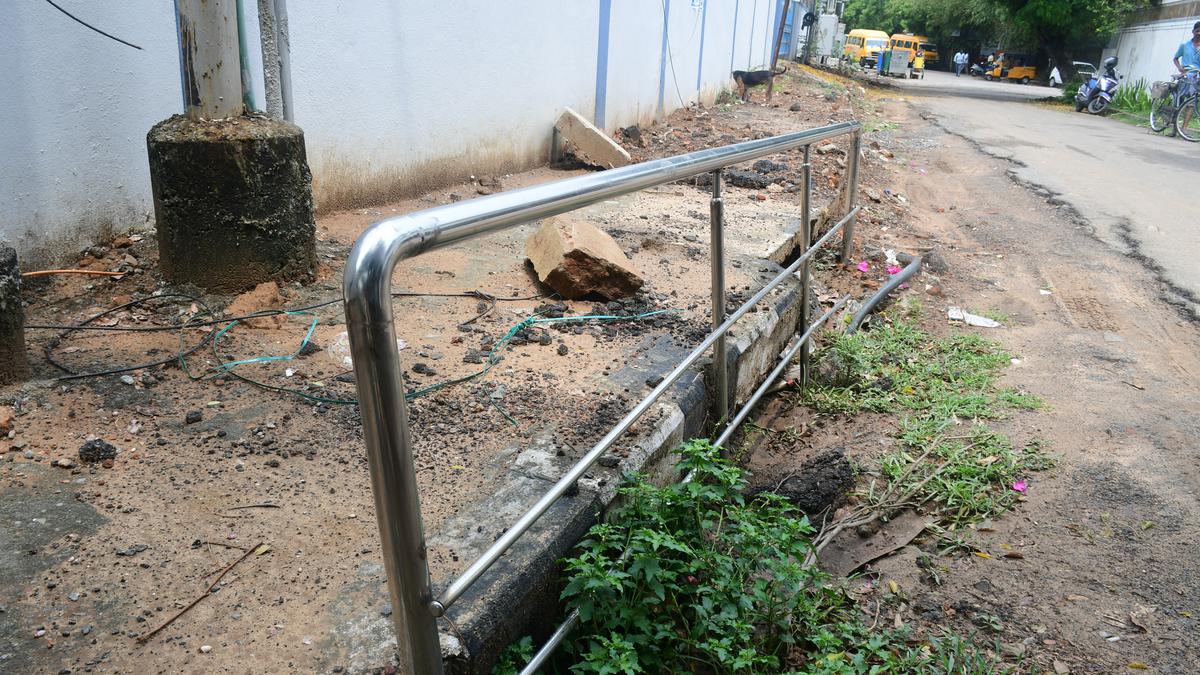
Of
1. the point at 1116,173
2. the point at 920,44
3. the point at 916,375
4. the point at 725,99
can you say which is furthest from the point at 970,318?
the point at 920,44

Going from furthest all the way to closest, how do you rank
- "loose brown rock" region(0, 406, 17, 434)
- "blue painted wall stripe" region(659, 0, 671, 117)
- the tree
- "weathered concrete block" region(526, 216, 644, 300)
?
1. the tree
2. "blue painted wall stripe" region(659, 0, 671, 117)
3. "weathered concrete block" region(526, 216, 644, 300)
4. "loose brown rock" region(0, 406, 17, 434)

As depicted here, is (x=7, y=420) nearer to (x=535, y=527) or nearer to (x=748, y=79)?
(x=535, y=527)

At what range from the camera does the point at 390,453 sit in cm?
93

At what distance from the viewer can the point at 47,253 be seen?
325cm

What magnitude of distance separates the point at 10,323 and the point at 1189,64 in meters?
16.3

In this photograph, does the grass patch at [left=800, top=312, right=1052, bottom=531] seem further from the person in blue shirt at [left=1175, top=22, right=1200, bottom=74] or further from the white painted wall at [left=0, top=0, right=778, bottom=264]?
the person in blue shirt at [left=1175, top=22, right=1200, bottom=74]

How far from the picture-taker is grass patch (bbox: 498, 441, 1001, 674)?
67.8 inches

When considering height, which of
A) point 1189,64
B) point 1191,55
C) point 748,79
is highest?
A: point 1191,55

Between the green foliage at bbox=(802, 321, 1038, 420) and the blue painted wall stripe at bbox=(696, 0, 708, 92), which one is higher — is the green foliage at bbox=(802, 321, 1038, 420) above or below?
below

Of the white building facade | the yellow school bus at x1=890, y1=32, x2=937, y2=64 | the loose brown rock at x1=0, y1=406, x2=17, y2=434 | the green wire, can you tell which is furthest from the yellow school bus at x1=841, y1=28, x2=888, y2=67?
the loose brown rock at x1=0, y1=406, x2=17, y2=434

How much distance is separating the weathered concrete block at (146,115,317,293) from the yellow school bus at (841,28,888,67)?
32594 mm

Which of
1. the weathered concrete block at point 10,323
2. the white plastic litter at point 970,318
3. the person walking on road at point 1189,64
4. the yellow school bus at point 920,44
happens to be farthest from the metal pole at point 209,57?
the yellow school bus at point 920,44

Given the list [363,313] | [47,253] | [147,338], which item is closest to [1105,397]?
[363,313]

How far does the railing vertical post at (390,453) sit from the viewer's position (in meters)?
0.85
